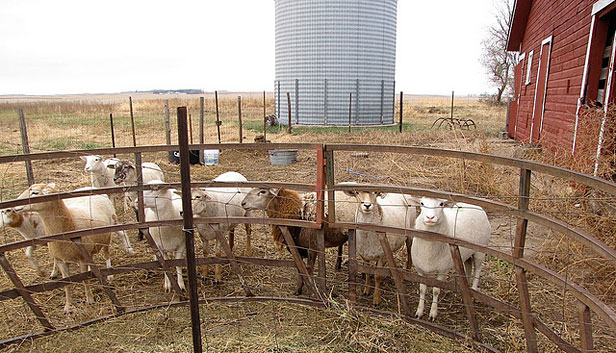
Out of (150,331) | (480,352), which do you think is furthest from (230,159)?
(480,352)

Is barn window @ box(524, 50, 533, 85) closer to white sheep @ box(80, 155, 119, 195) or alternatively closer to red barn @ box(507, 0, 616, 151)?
red barn @ box(507, 0, 616, 151)

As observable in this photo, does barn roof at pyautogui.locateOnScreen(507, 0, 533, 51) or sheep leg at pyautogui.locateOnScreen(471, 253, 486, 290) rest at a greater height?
barn roof at pyautogui.locateOnScreen(507, 0, 533, 51)

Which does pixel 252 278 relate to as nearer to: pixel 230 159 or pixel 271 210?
pixel 271 210

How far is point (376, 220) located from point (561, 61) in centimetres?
788

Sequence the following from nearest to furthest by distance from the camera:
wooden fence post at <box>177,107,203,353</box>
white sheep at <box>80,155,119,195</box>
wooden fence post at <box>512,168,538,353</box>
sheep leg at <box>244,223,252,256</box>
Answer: wooden fence post at <box>177,107,203,353</box> → wooden fence post at <box>512,168,538,353</box> → sheep leg at <box>244,223,252,256</box> → white sheep at <box>80,155,119,195</box>

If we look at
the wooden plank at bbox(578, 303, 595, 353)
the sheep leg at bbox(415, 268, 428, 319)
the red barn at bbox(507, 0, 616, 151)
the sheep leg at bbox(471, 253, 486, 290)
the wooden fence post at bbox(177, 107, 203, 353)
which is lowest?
the sheep leg at bbox(415, 268, 428, 319)

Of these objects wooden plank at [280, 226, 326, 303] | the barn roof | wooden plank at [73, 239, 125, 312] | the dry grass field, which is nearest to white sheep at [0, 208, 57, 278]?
the dry grass field

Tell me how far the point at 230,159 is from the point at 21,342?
31.9ft

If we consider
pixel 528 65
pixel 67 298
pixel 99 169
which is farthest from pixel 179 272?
pixel 528 65

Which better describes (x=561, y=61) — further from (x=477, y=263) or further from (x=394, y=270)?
(x=394, y=270)

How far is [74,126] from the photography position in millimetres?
23000

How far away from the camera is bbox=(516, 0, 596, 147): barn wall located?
8.12m

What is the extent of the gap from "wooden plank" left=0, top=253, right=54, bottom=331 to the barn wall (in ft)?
24.7

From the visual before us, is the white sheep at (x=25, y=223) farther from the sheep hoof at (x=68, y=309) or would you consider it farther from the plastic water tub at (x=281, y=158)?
the plastic water tub at (x=281, y=158)
